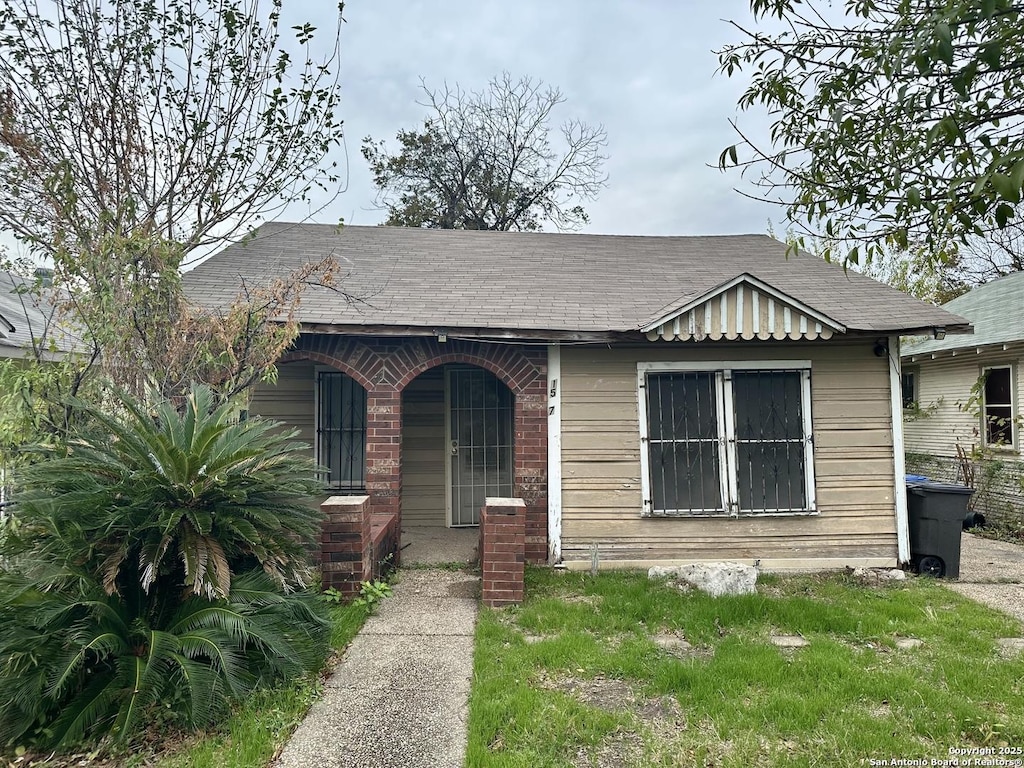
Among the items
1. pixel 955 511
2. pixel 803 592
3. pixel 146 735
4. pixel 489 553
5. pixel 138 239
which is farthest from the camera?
pixel 955 511

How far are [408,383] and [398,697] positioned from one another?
3.36m

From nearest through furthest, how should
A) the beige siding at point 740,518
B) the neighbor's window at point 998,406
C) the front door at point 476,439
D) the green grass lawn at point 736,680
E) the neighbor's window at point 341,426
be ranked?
the green grass lawn at point 736,680 → the beige siding at point 740,518 → the neighbor's window at point 341,426 → the front door at point 476,439 → the neighbor's window at point 998,406

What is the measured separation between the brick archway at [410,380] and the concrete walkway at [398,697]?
1.42 metres

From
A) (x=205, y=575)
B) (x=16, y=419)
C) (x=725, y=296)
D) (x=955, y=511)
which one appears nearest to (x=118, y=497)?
(x=205, y=575)

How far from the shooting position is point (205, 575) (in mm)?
3277

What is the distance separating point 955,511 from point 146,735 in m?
7.38

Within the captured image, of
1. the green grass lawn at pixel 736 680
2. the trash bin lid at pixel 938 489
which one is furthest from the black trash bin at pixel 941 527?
the green grass lawn at pixel 736 680

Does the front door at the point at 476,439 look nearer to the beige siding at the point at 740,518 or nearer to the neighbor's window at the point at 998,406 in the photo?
the beige siding at the point at 740,518

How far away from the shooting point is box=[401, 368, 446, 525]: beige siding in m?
7.63

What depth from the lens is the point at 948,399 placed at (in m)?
11.1

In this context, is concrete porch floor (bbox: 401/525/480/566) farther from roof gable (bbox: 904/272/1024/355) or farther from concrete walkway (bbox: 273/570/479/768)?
roof gable (bbox: 904/272/1024/355)

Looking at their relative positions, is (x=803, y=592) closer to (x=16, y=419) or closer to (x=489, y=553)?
(x=489, y=553)

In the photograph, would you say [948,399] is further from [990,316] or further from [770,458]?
[770,458]

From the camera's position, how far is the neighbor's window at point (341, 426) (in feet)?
23.3
